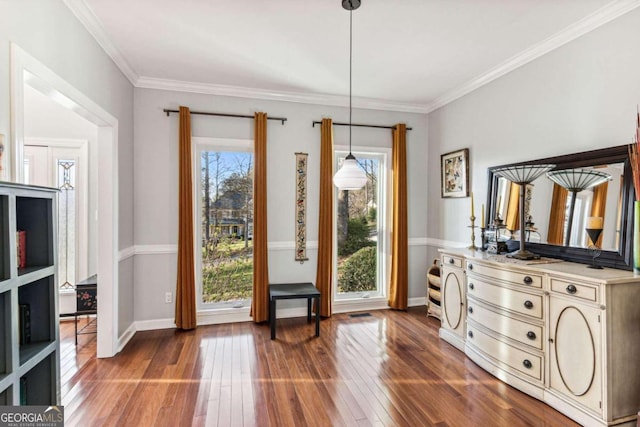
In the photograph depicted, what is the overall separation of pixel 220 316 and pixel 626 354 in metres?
3.74

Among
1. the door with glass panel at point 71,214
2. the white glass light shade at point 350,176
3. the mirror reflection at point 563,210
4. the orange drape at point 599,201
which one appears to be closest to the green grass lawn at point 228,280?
the door with glass panel at point 71,214

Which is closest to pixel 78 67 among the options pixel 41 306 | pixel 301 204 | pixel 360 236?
pixel 41 306

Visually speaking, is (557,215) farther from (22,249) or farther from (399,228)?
(22,249)

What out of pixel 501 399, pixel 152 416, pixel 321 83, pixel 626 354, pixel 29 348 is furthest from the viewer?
pixel 321 83

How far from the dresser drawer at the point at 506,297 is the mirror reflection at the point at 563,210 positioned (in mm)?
635

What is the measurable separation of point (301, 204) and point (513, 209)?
2404 mm

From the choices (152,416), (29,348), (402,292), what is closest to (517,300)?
(402,292)

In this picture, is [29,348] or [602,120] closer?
[29,348]

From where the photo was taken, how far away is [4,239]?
124 cm

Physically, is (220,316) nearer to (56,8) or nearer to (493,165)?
(56,8)

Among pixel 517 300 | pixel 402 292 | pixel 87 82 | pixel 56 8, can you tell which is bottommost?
pixel 402 292

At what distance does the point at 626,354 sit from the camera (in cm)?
201

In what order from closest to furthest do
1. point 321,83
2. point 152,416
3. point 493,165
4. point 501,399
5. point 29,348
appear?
point 29,348, point 152,416, point 501,399, point 493,165, point 321,83

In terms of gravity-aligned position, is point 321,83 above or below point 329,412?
above
